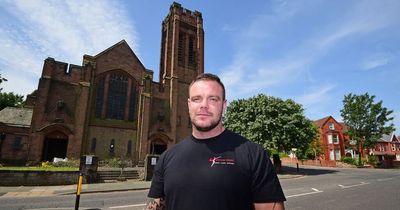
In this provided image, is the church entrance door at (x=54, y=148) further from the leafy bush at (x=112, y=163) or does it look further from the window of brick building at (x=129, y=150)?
the window of brick building at (x=129, y=150)

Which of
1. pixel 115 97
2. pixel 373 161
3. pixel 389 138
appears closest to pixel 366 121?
pixel 373 161

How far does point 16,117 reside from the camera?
2683 centimetres

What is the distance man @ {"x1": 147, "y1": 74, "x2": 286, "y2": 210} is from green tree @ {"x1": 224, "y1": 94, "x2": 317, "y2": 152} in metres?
25.0

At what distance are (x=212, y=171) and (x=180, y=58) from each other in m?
34.6

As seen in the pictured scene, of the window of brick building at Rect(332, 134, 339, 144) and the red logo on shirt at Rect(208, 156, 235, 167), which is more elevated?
the window of brick building at Rect(332, 134, 339, 144)

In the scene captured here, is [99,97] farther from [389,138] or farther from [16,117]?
[389,138]

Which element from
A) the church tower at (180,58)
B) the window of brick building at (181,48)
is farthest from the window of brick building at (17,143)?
the window of brick building at (181,48)

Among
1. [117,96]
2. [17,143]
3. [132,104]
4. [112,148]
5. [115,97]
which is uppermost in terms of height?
[117,96]

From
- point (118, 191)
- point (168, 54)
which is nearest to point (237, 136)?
point (118, 191)

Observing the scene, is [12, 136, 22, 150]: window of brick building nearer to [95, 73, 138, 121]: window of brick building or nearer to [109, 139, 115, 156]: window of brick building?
[95, 73, 138, 121]: window of brick building

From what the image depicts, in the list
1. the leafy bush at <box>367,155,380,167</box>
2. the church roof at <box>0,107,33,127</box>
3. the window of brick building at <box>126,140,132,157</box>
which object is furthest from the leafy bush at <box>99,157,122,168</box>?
the leafy bush at <box>367,155,380,167</box>

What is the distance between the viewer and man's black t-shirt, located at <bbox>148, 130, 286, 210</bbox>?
1.93m

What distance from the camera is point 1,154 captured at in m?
23.5

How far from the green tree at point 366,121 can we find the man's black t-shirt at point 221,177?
52841mm
